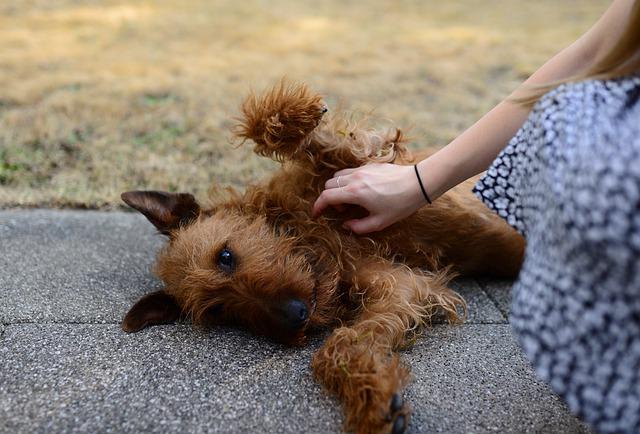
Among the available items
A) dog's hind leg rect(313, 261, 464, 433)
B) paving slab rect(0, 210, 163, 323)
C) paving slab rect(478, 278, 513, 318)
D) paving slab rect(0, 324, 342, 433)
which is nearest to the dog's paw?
dog's hind leg rect(313, 261, 464, 433)

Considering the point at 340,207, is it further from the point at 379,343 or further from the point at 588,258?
the point at 588,258

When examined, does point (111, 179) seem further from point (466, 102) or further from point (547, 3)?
point (547, 3)

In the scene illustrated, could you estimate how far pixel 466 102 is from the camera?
5.22 metres

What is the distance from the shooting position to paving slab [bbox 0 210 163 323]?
95.0 inches

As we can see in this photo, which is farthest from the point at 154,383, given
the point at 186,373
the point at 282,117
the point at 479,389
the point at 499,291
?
the point at 499,291

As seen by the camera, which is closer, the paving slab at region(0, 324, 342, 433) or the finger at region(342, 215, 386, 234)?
the paving slab at region(0, 324, 342, 433)

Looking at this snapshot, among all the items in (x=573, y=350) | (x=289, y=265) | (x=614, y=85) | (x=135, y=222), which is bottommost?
(x=135, y=222)

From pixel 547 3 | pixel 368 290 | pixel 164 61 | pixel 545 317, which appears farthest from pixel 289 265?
pixel 547 3

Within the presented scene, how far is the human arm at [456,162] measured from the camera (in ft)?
5.98

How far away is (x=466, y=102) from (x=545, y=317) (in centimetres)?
407

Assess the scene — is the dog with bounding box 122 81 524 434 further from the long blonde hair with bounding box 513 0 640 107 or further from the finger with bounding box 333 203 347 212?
the long blonde hair with bounding box 513 0 640 107

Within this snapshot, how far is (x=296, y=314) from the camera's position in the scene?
2.22 m

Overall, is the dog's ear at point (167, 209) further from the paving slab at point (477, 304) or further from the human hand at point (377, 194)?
the paving slab at point (477, 304)

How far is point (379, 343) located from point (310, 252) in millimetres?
537
